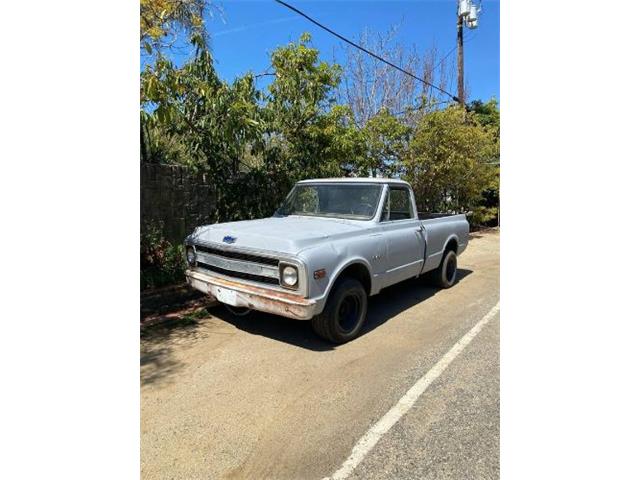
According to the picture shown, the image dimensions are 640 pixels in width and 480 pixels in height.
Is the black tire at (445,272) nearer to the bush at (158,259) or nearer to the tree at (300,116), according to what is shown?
the tree at (300,116)

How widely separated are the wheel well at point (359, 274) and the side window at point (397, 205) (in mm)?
838

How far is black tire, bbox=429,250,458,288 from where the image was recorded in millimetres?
6242

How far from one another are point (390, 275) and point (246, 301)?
1823mm

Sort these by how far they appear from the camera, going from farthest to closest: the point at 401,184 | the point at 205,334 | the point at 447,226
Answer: the point at 447,226
the point at 401,184
the point at 205,334

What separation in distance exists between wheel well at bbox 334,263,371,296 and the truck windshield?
74cm

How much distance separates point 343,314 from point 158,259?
3.37m

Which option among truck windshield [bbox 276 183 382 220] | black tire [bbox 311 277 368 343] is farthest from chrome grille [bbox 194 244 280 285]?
truck windshield [bbox 276 183 382 220]

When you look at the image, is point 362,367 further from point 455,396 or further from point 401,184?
point 401,184

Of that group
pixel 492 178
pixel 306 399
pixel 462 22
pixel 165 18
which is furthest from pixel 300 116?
pixel 462 22

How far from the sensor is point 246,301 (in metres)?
3.76

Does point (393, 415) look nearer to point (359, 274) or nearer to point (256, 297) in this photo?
point (256, 297)

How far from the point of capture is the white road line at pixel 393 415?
2.24 metres

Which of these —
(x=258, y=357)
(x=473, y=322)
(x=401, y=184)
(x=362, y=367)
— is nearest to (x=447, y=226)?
(x=401, y=184)

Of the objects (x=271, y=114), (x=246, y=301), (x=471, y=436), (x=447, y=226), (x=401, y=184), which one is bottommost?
(x=471, y=436)
